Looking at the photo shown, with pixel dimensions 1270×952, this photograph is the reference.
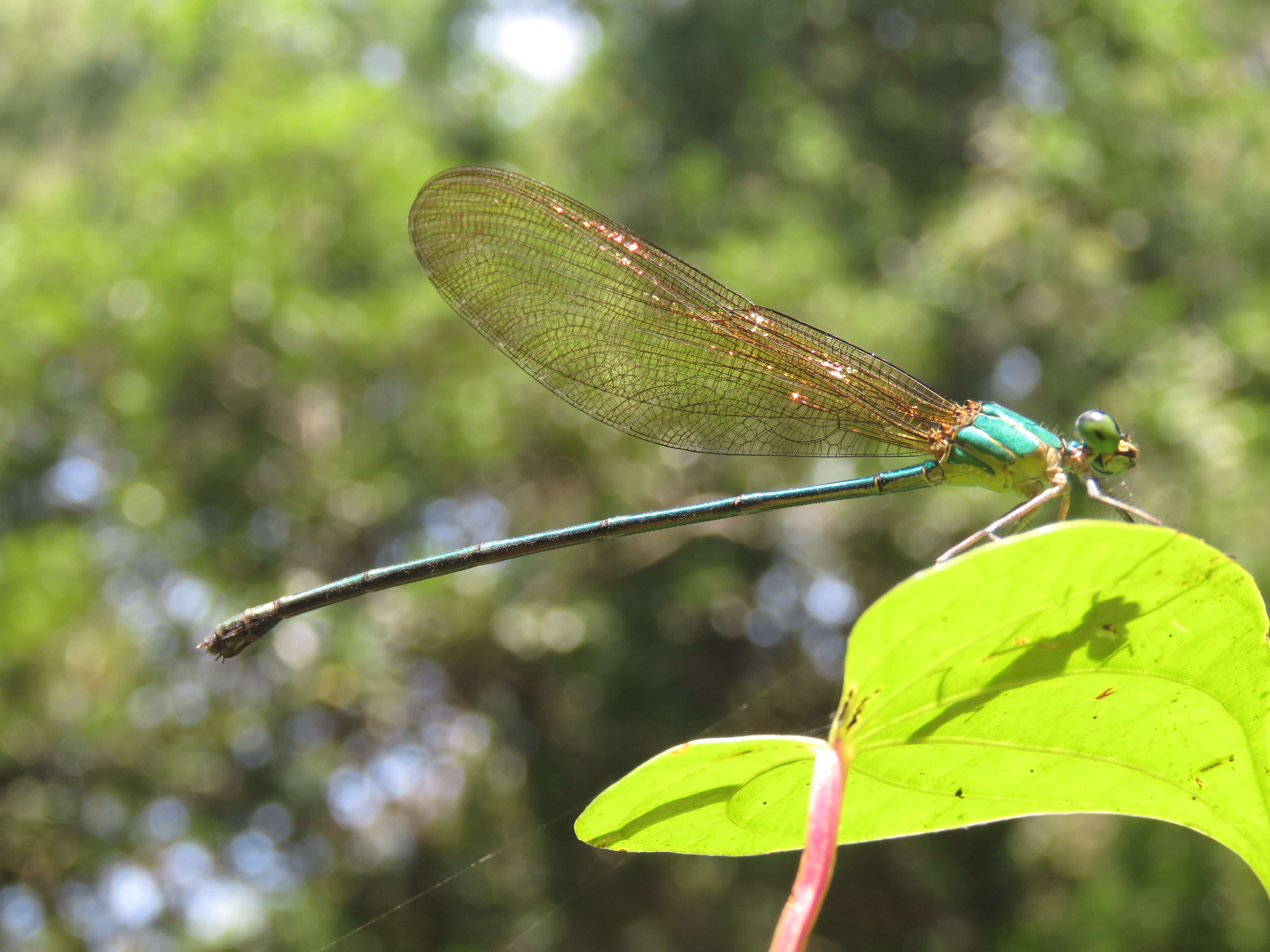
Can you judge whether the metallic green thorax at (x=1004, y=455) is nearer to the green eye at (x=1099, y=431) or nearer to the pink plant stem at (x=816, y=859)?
the green eye at (x=1099, y=431)

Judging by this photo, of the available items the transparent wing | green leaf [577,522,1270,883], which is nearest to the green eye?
the transparent wing

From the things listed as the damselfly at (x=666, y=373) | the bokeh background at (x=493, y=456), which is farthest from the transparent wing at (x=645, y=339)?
the bokeh background at (x=493, y=456)

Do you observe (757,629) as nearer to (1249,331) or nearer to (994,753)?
(1249,331)

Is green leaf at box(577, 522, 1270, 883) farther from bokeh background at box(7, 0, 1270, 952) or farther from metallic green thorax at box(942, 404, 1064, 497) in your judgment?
bokeh background at box(7, 0, 1270, 952)

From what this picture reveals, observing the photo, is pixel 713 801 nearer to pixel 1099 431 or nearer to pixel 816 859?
pixel 816 859

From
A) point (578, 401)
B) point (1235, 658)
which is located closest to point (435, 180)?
point (578, 401)

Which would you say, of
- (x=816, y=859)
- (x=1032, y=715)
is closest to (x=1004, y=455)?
(x=1032, y=715)
